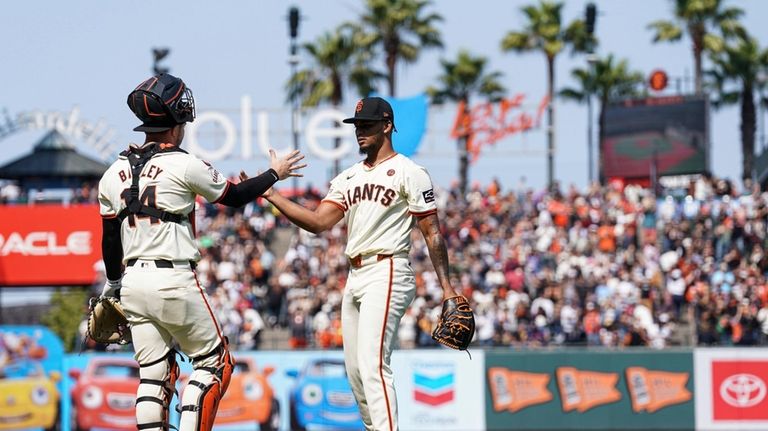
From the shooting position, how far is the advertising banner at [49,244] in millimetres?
28016

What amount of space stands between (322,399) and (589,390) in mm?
4712

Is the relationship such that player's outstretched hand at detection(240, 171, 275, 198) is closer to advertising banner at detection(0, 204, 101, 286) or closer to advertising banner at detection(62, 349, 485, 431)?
advertising banner at detection(62, 349, 485, 431)

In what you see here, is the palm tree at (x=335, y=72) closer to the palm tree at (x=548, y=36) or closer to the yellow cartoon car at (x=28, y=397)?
the palm tree at (x=548, y=36)

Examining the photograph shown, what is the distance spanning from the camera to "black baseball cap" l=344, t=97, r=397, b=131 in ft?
28.3

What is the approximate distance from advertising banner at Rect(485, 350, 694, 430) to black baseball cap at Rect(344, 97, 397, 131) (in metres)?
14.2

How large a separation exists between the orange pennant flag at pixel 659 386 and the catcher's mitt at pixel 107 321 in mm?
15040

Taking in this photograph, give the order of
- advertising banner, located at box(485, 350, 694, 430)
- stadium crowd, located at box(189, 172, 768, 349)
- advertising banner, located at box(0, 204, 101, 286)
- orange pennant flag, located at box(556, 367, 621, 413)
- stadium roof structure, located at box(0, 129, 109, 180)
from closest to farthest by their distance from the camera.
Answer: advertising banner, located at box(485, 350, 694, 430) → orange pennant flag, located at box(556, 367, 621, 413) → stadium crowd, located at box(189, 172, 768, 349) → advertising banner, located at box(0, 204, 101, 286) → stadium roof structure, located at box(0, 129, 109, 180)

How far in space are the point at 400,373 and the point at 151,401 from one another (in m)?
14.6

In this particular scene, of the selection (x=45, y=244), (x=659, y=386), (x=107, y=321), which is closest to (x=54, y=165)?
(x=45, y=244)

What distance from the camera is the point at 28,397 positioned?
22.1m

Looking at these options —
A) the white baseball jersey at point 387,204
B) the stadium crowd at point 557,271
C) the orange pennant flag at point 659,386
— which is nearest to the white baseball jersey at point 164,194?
the white baseball jersey at point 387,204

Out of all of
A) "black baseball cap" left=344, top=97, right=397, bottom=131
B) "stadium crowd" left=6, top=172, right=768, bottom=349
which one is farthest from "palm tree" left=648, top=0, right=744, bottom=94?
"black baseball cap" left=344, top=97, right=397, bottom=131

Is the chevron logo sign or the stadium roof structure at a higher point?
the stadium roof structure

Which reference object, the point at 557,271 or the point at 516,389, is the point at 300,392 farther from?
the point at 557,271
